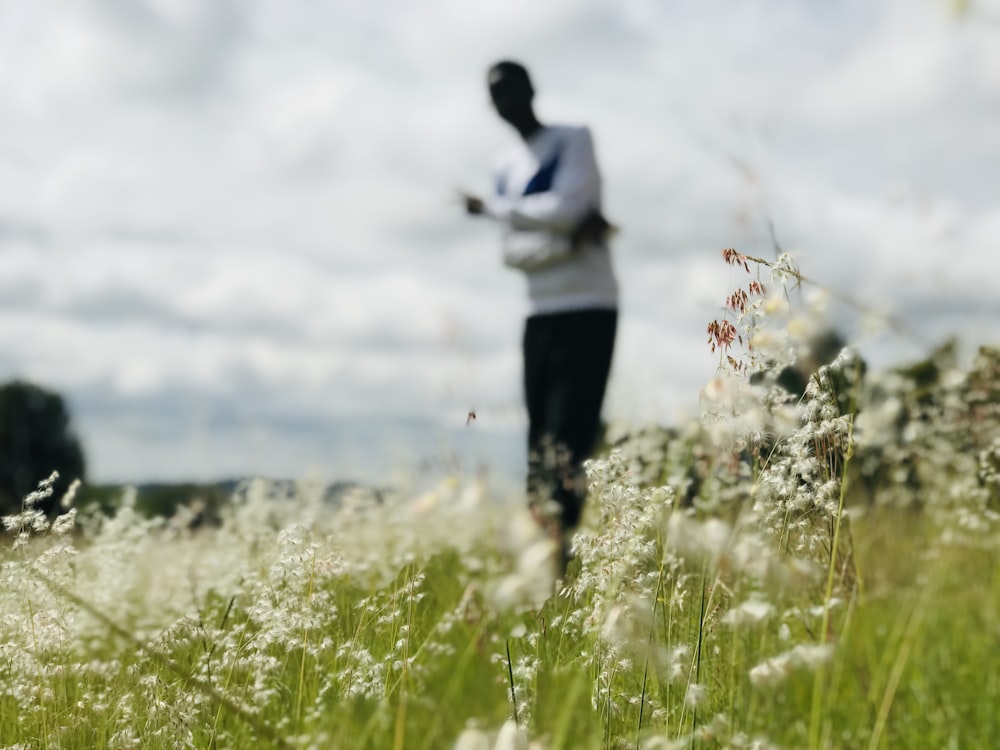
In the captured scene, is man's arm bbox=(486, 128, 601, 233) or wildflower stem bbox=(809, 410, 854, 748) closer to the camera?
wildflower stem bbox=(809, 410, 854, 748)

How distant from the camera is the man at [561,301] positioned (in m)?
4.45

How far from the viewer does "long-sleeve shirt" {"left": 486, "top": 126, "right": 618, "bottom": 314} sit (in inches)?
175

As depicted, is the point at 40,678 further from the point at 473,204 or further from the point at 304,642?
the point at 473,204

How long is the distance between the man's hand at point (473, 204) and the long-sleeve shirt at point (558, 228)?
0.16ft

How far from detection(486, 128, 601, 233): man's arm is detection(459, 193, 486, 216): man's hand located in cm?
8

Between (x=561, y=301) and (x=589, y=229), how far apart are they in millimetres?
370

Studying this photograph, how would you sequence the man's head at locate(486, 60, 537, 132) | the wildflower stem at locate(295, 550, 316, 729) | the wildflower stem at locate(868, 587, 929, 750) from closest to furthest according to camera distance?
the wildflower stem at locate(868, 587, 929, 750)
the wildflower stem at locate(295, 550, 316, 729)
the man's head at locate(486, 60, 537, 132)

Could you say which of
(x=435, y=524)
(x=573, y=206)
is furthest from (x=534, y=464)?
(x=573, y=206)

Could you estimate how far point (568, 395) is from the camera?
14.8ft

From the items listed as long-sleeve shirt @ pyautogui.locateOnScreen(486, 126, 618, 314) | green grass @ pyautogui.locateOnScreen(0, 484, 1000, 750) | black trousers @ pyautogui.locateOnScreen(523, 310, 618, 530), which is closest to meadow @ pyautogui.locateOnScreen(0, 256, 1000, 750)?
green grass @ pyautogui.locateOnScreen(0, 484, 1000, 750)

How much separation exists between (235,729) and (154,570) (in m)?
2.64

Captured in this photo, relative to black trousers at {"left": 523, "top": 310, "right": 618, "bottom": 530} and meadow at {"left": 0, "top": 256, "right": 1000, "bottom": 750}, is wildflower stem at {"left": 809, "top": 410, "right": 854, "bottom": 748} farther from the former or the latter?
black trousers at {"left": 523, "top": 310, "right": 618, "bottom": 530}

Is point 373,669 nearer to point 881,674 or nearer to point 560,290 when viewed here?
point 881,674

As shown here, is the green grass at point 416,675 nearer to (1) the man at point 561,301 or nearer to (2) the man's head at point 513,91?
(1) the man at point 561,301
